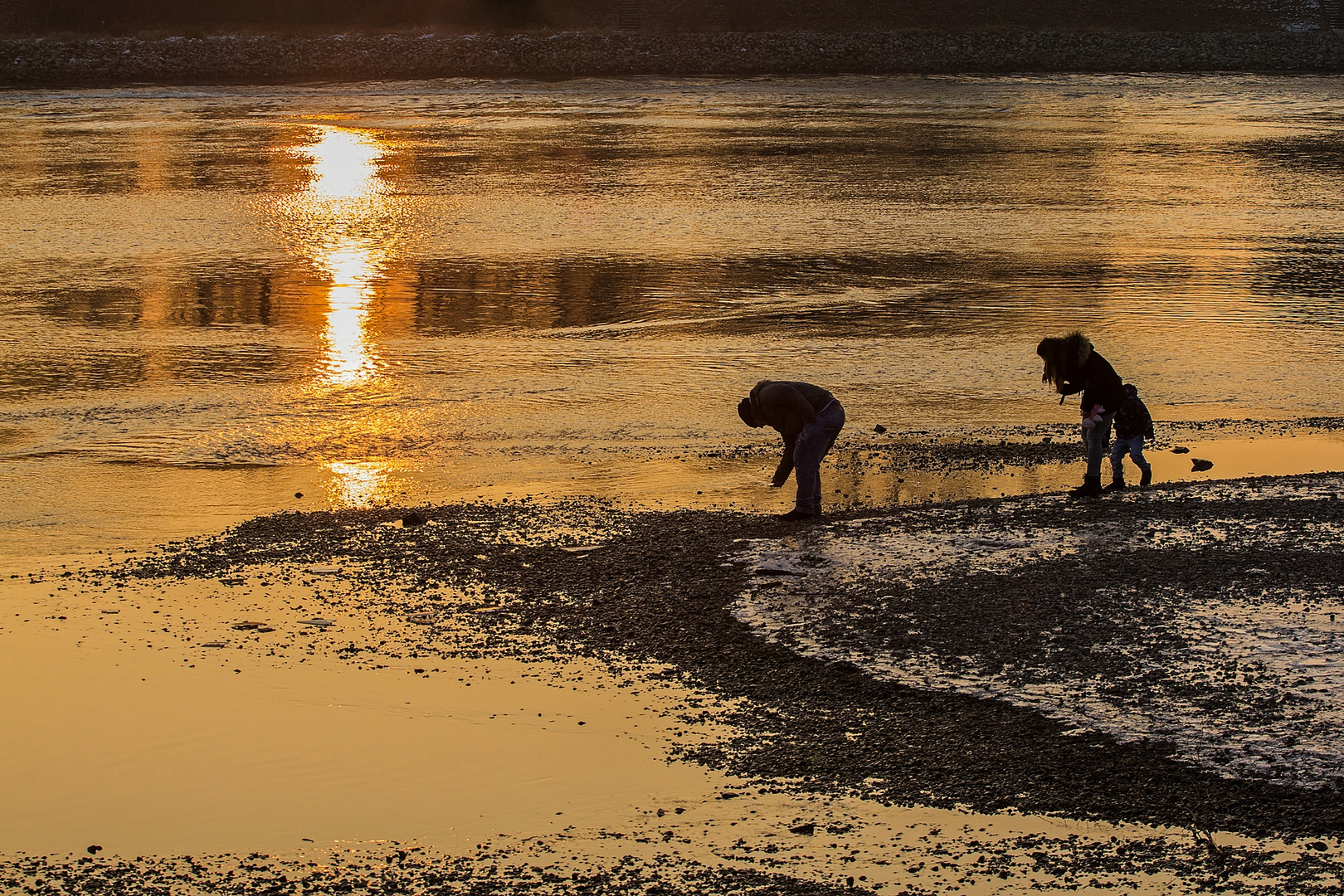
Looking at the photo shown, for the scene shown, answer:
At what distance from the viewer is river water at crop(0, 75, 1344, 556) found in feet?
34.3

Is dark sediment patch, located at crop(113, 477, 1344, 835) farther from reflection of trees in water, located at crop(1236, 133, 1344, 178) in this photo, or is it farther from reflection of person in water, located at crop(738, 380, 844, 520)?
reflection of trees in water, located at crop(1236, 133, 1344, 178)

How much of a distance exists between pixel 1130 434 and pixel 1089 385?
380 millimetres

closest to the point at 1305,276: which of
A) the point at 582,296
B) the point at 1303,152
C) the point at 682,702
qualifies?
the point at 582,296

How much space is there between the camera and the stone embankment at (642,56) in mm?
46031

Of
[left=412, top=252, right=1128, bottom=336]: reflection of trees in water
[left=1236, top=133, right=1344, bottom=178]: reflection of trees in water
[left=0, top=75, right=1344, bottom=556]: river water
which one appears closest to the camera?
[left=0, top=75, right=1344, bottom=556]: river water

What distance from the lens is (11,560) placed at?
8.42 meters

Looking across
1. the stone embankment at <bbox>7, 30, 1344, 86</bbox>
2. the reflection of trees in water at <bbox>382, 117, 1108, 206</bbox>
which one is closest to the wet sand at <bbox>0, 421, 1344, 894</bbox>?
the reflection of trees in water at <bbox>382, 117, 1108, 206</bbox>

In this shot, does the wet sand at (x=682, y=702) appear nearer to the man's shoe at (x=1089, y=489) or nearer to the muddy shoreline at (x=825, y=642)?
the muddy shoreline at (x=825, y=642)

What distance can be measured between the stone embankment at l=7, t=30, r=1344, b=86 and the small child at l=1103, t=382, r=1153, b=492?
3782 centimetres

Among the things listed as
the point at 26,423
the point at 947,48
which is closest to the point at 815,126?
the point at 947,48

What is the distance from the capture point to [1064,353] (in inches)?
351

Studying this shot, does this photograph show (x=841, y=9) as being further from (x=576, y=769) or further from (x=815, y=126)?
(x=576, y=769)

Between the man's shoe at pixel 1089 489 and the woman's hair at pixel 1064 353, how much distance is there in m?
0.62

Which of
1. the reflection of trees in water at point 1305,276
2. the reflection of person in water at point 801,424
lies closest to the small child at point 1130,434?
the reflection of person in water at point 801,424
